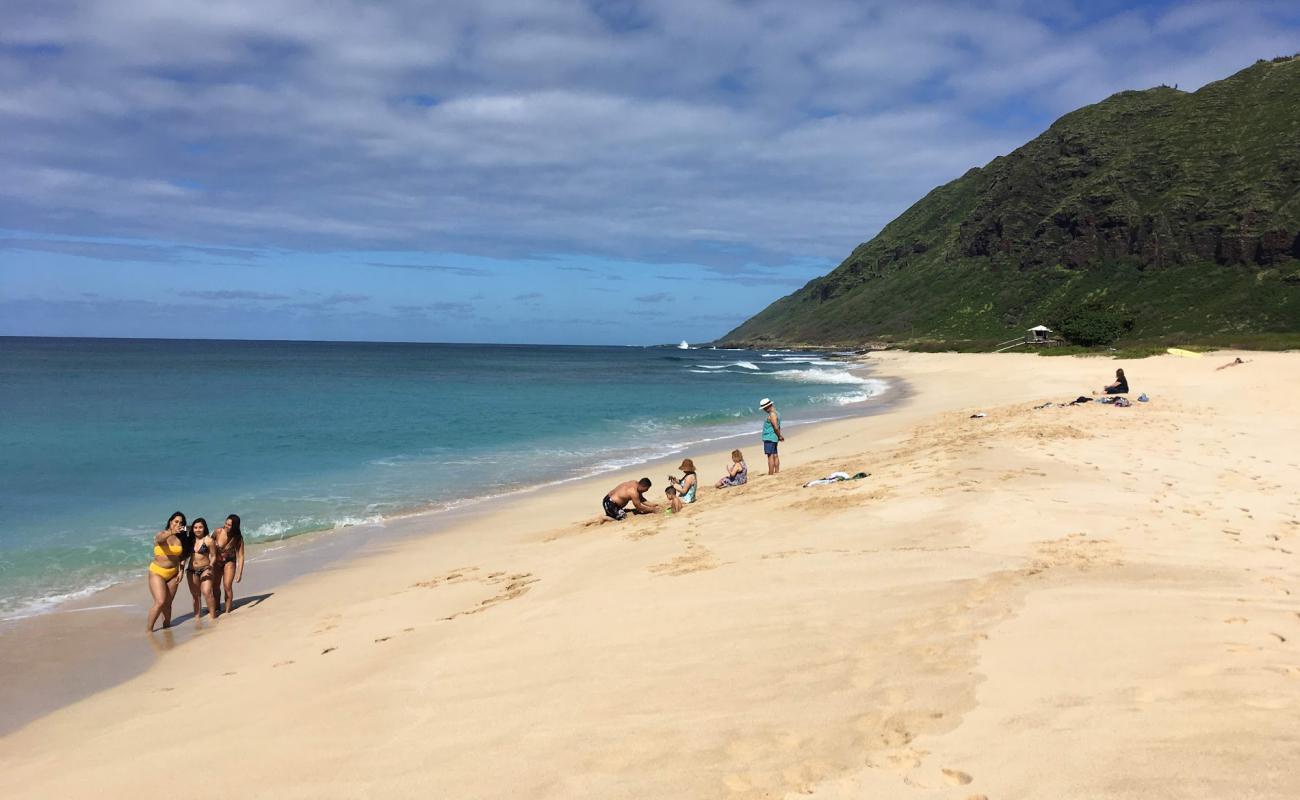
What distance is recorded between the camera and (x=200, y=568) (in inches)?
396

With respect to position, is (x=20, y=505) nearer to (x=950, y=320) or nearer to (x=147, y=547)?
(x=147, y=547)

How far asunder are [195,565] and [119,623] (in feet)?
3.53

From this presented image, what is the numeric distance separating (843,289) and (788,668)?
195m

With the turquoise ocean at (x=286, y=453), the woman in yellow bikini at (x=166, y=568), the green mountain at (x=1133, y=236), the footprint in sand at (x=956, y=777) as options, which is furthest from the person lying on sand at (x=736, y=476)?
the green mountain at (x=1133, y=236)

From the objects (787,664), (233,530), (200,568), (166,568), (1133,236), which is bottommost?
(787,664)

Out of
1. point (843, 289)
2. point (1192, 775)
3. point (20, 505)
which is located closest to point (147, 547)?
point (20, 505)

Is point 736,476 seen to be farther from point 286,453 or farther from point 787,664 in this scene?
point 286,453

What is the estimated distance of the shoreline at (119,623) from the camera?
783 centimetres

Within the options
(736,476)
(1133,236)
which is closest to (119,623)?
(736,476)

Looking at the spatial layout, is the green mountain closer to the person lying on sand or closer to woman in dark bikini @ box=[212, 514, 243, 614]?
the person lying on sand

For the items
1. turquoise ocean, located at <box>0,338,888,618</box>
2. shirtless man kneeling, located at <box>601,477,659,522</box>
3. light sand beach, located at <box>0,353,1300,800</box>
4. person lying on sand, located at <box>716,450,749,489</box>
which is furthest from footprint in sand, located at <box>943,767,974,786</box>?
person lying on sand, located at <box>716,450,749,489</box>

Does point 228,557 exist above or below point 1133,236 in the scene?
below

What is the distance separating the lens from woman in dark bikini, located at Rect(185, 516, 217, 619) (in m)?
10.1

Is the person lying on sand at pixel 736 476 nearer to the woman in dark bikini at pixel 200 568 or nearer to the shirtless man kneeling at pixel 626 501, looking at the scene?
the shirtless man kneeling at pixel 626 501
